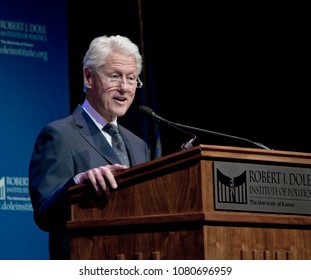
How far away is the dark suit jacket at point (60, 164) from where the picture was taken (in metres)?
2.78

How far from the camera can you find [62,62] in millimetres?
5145

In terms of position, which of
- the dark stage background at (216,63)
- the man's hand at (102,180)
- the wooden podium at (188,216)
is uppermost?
the dark stage background at (216,63)

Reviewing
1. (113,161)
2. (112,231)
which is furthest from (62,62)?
(112,231)

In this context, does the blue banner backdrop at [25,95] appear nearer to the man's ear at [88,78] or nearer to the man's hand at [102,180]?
the man's ear at [88,78]

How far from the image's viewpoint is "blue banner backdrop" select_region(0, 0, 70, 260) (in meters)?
4.70

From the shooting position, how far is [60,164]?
2.93m

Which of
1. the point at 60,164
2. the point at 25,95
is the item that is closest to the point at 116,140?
the point at 60,164

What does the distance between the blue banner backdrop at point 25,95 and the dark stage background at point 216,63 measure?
200 mm

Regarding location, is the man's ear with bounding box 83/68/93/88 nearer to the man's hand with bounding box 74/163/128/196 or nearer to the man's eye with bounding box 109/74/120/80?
the man's eye with bounding box 109/74/120/80

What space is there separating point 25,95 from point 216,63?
4.21 feet

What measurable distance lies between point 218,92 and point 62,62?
1.03m

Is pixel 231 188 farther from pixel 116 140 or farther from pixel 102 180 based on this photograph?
pixel 116 140

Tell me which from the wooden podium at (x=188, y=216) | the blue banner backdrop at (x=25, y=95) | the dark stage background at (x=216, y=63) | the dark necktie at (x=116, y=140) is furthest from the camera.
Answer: the dark stage background at (x=216, y=63)

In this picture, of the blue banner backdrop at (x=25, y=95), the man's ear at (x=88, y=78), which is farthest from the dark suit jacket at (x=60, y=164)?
the blue banner backdrop at (x=25, y=95)
